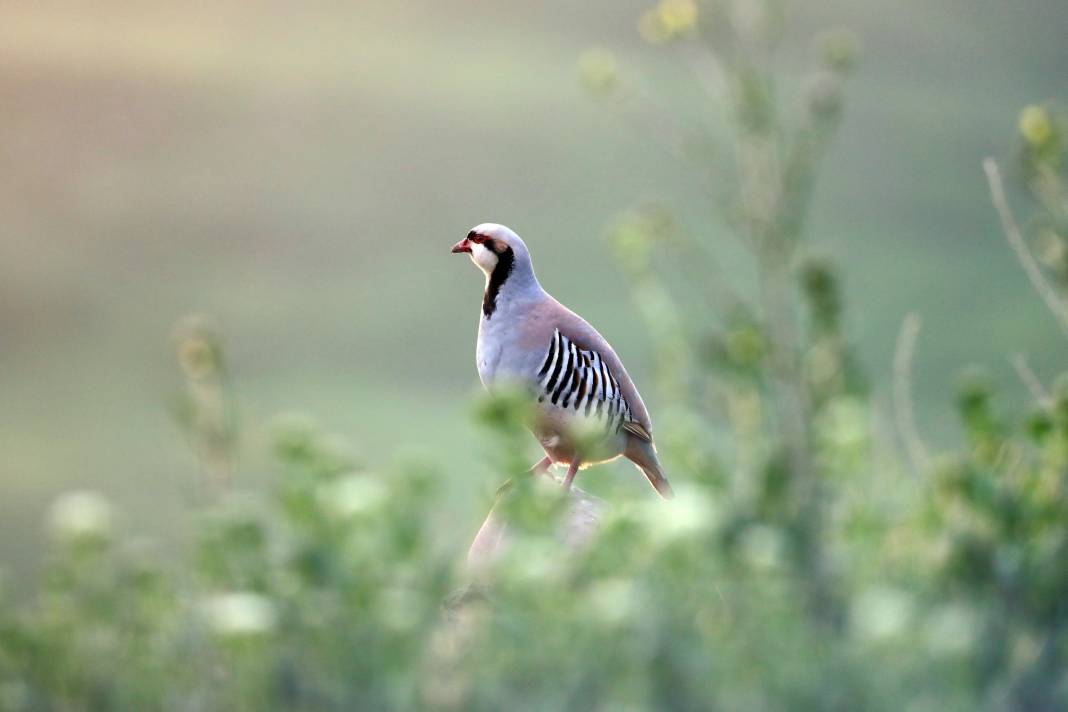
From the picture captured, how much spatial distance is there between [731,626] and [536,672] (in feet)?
1.37

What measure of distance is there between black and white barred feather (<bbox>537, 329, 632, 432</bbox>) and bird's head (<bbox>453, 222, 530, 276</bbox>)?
1.20 feet

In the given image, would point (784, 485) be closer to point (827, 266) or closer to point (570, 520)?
point (827, 266)

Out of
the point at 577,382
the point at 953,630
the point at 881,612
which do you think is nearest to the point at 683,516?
the point at 881,612

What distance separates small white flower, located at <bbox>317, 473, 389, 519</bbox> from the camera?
2.32 metres

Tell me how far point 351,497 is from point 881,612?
0.97 meters

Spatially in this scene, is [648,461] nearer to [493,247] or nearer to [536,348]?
[536,348]

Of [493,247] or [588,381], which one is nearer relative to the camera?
[493,247]

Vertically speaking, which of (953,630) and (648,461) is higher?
(648,461)

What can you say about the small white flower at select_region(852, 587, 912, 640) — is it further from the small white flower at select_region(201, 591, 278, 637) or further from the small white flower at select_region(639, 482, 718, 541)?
the small white flower at select_region(201, 591, 278, 637)

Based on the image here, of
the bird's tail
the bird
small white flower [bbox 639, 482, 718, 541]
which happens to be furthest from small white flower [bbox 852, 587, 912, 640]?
the bird's tail

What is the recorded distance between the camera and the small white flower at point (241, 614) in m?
2.34

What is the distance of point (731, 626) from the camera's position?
2641 mm

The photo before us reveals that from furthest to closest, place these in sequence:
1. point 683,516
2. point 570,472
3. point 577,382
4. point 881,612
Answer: point 570,472
point 577,382
point 881,612
point 683,516

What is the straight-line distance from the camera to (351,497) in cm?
234
